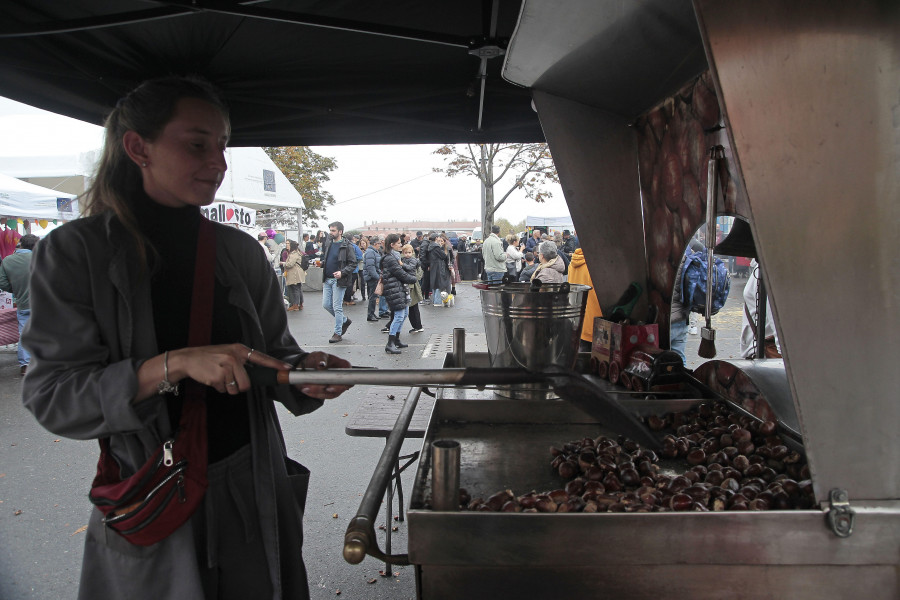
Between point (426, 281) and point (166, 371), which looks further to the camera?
point (426, 281)

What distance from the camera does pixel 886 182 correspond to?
116cm

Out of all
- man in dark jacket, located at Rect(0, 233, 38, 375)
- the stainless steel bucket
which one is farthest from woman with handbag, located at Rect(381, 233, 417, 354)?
the stainless steel bucket

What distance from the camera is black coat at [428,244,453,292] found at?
12805mm

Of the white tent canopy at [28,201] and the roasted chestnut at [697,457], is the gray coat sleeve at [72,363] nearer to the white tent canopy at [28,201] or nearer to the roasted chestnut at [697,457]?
the roasted chestnut at [697,457]

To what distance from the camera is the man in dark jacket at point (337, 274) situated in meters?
9.22

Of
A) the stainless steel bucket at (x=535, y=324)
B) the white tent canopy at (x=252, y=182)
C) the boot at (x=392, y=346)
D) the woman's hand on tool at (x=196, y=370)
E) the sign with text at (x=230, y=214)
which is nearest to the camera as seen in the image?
the woman's hand on tool at (x=196, y=370)

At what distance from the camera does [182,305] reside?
1472 mm

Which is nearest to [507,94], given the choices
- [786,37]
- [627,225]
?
[627,225]

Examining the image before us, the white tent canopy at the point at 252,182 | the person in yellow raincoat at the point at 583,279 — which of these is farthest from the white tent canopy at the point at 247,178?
the person in yellow raincoat at the point at 583,279

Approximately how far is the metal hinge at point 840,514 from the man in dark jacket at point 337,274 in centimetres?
824

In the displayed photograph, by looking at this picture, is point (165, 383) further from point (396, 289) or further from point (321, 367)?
point (396, 289)

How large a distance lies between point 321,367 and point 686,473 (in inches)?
45.7

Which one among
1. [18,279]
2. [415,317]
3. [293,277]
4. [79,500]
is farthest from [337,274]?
[79,500]

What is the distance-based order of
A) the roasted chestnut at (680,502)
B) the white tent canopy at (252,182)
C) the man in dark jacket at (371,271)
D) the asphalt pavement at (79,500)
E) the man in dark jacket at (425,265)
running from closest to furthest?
the roasted chestnut at (680,502) → the asphalt pavement at (79,500) → the man in dark jacket at (371,271) → the white tent canopy at (252,182) → the man in dark jacket at (425,265)
